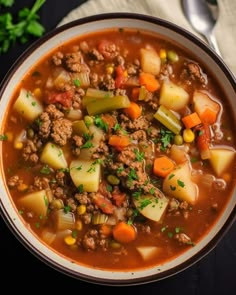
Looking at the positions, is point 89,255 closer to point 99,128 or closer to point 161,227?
point 161,227

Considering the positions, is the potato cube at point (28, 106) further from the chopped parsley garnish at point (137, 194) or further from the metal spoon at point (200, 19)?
the metal spoon at point (200, 19)

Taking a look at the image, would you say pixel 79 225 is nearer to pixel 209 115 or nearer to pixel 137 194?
pixel 137 194

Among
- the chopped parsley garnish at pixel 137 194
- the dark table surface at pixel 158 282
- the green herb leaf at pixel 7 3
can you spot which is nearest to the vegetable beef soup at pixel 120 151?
the chopped parsley garnish at pixel 137 194

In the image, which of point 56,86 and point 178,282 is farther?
point 178,282

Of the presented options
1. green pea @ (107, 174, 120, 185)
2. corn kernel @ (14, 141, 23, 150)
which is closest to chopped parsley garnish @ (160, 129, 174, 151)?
green pea @ (107, 174, 120, 185)

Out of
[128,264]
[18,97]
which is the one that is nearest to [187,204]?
[128,264]

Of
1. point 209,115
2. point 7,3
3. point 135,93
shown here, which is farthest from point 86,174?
point 7,3

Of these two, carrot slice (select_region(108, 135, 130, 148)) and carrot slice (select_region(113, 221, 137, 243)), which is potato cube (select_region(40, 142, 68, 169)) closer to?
carrot slice (select_region(108, 135, 130, 148))
